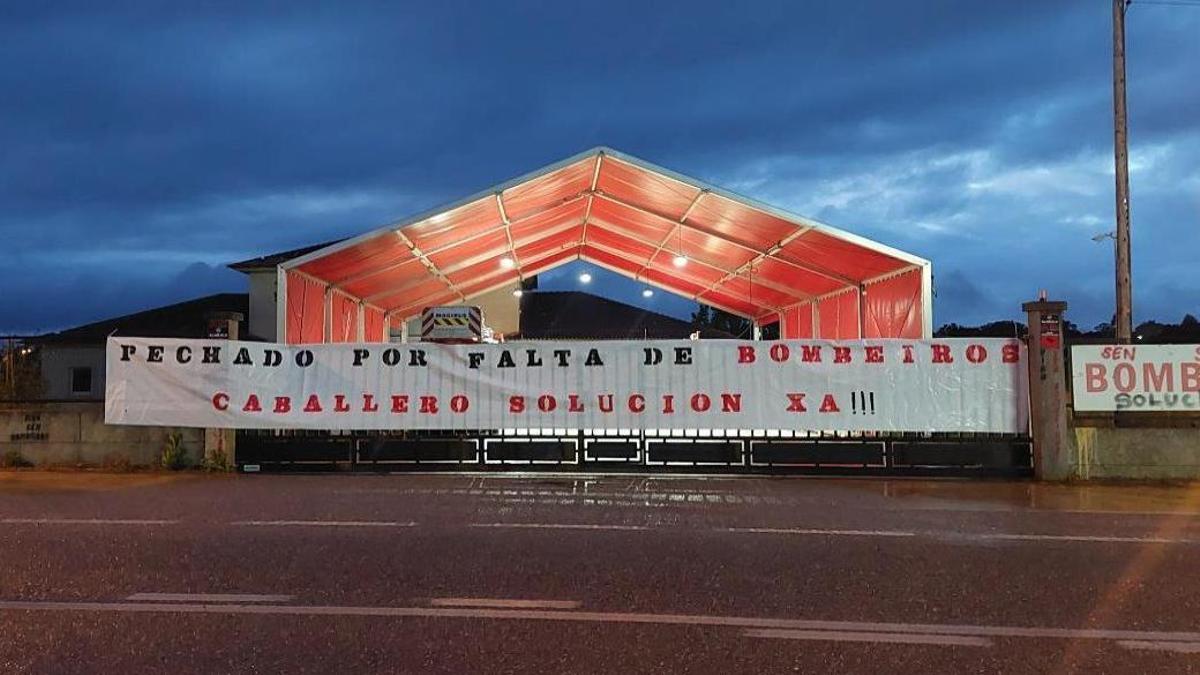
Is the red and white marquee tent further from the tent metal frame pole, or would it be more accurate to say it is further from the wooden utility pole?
the wooden utility pole

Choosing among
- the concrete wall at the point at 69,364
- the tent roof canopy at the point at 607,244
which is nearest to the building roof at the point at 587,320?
the tent roof canopy at the point at 607,244

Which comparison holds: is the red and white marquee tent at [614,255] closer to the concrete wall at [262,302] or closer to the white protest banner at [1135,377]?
the concrete wall at [262,302]

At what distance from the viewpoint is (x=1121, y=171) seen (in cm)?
1638

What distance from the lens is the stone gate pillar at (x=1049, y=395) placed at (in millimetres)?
13305

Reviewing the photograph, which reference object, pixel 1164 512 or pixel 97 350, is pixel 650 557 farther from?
pixel 97 350

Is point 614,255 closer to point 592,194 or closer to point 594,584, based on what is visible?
point 592,194

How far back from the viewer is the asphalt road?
Answer: 16.8 ft

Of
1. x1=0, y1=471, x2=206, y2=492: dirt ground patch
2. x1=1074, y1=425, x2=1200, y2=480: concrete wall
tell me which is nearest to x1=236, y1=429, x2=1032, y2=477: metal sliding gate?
x1=1074, y1=425, x2=1200, y2=480: concrete wall

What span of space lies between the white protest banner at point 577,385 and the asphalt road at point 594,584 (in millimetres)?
2580

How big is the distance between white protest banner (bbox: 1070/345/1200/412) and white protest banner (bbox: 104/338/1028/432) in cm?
84

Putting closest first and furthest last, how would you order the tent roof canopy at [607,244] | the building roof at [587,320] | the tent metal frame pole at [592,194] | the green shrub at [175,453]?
the green shrub at [175,453]
the tent metal frame pole at [592,194]
the tent roof canopy at [607,244]
the building roof at [587,320]

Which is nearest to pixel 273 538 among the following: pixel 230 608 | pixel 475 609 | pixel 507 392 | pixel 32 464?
pixel 230 608

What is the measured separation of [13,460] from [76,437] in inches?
42.3

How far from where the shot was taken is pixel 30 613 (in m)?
5.91
